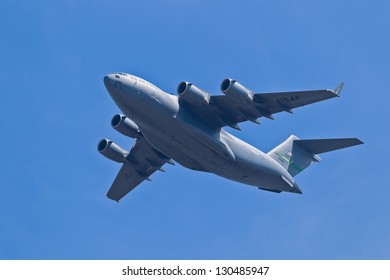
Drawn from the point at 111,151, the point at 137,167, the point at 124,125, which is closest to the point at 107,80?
the point at 124,125

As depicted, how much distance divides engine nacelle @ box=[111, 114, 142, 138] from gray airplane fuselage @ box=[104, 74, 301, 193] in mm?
2132

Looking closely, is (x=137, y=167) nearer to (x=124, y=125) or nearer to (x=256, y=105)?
(x=124, y=125)

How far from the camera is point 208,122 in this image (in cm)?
3703

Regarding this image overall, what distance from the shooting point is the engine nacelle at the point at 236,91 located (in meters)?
35.3

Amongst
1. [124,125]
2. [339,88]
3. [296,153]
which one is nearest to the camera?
[339,88]

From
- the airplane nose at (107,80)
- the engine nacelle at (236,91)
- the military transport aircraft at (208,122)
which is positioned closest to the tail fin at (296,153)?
the military transport aircraft at (208,122)

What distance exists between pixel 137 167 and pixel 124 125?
3.66m

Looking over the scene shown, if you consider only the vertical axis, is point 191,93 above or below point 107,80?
below

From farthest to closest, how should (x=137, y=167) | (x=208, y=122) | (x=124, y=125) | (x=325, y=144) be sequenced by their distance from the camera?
(x=137, y=167)
(x=325, y=144)
(x=124, y=125)
(x=208, y=122)

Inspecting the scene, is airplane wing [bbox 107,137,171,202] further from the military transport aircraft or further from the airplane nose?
the airplane nose

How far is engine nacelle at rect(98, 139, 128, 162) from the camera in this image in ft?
135

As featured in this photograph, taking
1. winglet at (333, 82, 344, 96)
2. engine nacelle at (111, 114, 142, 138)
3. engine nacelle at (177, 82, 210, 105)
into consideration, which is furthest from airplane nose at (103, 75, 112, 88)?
winglet at (333, 82, 344, 96)

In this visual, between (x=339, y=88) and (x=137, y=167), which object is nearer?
(x=339, y=88)
